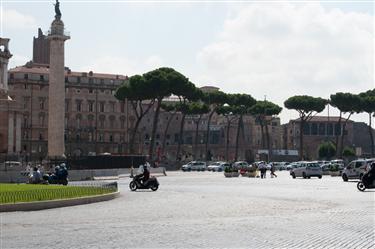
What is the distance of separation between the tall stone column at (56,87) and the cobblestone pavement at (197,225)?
40.3m

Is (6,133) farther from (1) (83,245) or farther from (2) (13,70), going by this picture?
(1) (83,245)

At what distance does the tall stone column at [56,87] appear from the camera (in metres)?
62.5

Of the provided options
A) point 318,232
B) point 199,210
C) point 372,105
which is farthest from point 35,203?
point 372,105

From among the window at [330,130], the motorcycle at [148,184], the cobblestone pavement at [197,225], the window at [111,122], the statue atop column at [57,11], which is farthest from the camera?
the window at [330,130]

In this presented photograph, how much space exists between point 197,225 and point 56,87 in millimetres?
48870

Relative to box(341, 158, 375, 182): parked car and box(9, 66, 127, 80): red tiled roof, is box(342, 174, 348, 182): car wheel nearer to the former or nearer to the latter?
box(341, 158, 375, 182): parked car

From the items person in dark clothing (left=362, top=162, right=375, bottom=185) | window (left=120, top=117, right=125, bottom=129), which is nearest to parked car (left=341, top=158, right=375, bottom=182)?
person in dark clothing (left=362, top=162, right=375, bottom=185)

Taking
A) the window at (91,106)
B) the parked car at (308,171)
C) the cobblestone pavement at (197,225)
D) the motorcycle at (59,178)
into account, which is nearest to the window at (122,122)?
the window at (91,106)

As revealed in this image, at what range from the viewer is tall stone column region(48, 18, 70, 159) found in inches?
2461

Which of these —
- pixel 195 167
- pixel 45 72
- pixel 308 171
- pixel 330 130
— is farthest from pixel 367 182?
pixel 330 130

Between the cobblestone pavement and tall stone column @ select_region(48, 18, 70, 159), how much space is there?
4033cm

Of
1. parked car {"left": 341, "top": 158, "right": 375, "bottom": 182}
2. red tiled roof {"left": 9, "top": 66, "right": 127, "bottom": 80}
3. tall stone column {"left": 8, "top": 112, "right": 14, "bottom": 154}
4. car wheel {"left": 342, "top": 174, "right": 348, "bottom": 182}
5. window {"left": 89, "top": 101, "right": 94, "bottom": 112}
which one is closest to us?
parked car {"left": 341, "top": 158, "right": 375, "bottom": 182}

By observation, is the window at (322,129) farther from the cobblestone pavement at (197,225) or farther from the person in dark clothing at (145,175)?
the cobblestone pavement at (197,225)

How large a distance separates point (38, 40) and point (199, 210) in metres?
126
